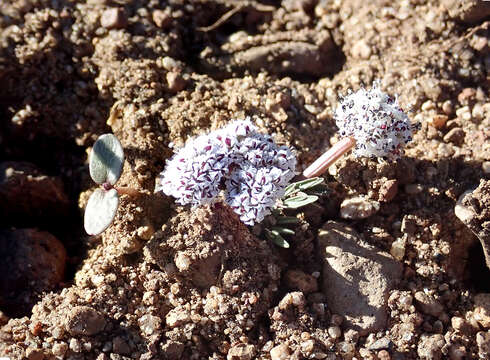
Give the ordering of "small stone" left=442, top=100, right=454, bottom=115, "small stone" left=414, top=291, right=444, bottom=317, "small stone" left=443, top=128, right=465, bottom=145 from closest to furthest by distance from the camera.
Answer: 1. "small stone" left=414, top=291, right=444, bottom=317
2. "small stone" left=443, top=128, right=465, bottom=145
3. "small stone" left=442, top=100, right=454, bottom=115

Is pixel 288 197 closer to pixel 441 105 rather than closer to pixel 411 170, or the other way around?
pixel 411 170

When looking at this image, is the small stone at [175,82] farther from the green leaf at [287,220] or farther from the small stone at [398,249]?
the small stone at [398,249]

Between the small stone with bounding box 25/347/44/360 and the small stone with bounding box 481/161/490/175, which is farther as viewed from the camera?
the small stone with bounding box 481/161/490/175

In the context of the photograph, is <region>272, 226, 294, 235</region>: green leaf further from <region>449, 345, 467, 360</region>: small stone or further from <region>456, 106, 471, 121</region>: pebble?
<region>456, 106, 471, 121</region>: pebble

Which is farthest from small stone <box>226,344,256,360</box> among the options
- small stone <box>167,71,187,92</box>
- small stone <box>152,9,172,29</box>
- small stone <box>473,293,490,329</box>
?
small stone <box>152,9,172,29</box>

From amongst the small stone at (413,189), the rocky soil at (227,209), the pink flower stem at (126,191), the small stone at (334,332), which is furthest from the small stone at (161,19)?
the small stone at (334,332)

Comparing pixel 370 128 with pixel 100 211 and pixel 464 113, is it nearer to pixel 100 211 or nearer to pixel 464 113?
pixel 464 113
